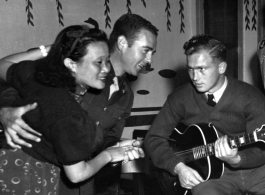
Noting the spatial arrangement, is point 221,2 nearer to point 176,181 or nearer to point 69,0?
point 69,0

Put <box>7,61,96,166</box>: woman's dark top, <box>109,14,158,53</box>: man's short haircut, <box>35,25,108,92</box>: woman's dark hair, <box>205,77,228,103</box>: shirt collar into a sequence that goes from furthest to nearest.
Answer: <box>109,14,158,53</box>: man's short haircut → <box>205,77,228,103</box>: shirt collar → <box>35,25,108,92</box>: woman's dark hair → <box>7,61,96,166</box>: woman's dark top

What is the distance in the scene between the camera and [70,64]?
204 cm

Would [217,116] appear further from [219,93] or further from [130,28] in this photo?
[130,28]

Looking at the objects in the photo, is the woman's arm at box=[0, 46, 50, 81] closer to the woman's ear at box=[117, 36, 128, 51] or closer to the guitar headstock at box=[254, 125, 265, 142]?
the woman's ear at box=[117, 36, 128, 51]

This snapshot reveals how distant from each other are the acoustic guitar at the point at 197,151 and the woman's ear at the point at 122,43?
830 millimetres

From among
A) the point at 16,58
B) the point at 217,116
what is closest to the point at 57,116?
the point at 16,58

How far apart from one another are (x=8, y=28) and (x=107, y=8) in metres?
1.32

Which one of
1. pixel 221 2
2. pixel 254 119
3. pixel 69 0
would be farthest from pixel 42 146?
pixel 221 2

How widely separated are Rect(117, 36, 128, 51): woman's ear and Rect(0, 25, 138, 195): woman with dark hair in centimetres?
76

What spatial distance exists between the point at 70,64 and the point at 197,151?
1.25 metres

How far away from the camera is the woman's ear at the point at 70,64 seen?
2021 mm

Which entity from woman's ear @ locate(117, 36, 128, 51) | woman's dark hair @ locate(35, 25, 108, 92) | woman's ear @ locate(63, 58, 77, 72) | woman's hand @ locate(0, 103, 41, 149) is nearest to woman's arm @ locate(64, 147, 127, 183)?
woman's hand @ locate(0, 103, 41, 149)

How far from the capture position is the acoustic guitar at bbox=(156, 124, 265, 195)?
101 inches

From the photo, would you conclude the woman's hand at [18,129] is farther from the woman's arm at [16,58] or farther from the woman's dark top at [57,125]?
the woman's arm at [16,58]
